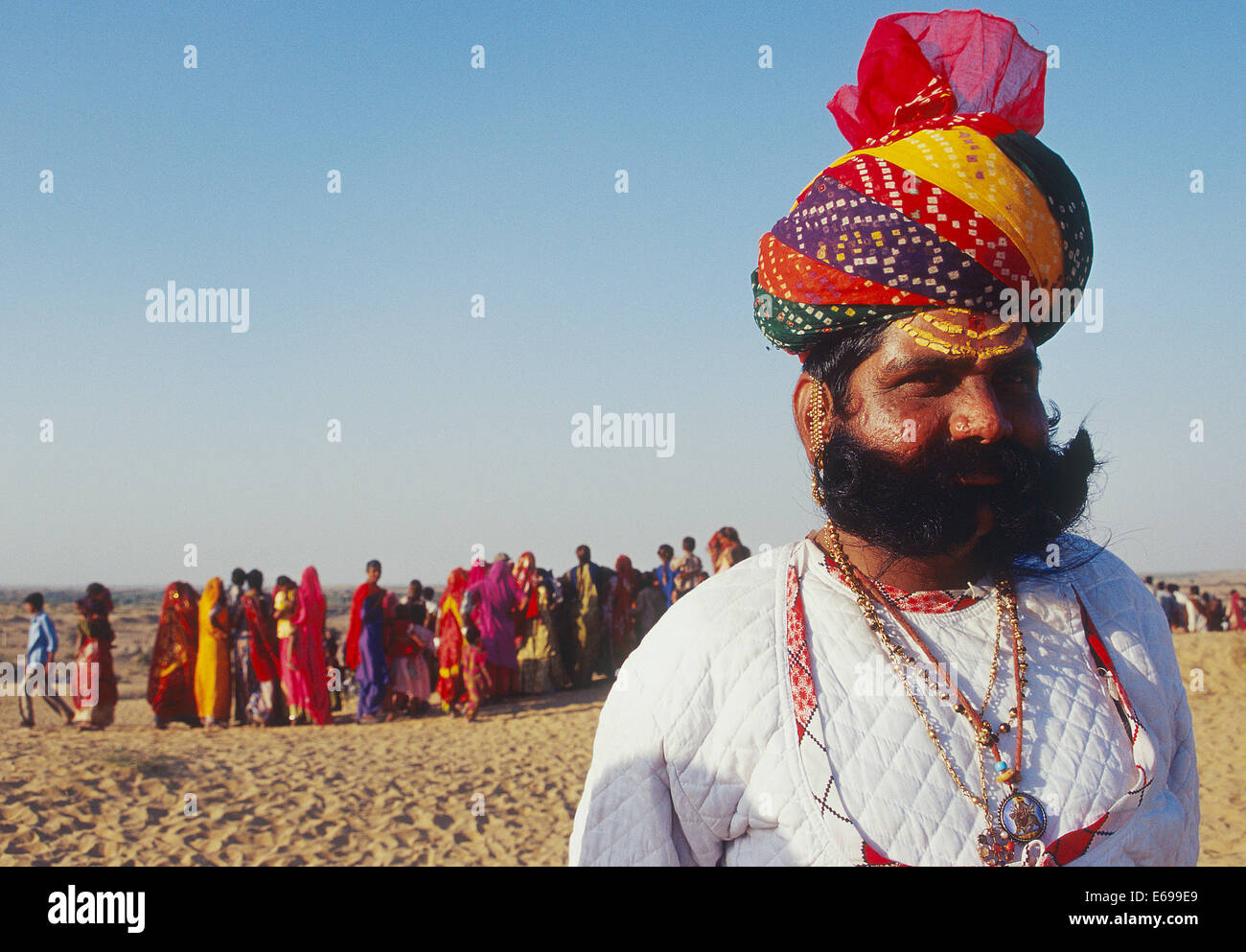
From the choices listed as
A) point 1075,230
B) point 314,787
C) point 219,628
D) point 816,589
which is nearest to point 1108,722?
point 816,589

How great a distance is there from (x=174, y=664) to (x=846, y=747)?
12.6 m

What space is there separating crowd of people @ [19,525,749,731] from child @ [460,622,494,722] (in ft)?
0.07

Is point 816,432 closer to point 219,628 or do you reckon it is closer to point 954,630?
point 954,630

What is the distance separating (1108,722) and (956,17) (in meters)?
1.38

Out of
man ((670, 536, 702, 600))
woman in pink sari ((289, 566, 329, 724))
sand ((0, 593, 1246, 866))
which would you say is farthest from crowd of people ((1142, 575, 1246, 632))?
woman in pink sari ((289, 566, 329, 724))

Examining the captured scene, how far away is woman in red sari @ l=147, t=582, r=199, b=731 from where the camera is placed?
12250 millimetres

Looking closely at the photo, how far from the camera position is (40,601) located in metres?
12.3

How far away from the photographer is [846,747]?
4.78 ft

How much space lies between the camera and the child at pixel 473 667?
13180mm

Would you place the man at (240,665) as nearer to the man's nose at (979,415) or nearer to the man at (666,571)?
the man at (666,571)

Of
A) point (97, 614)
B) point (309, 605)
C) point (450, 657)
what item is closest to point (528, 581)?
point (450, 657)

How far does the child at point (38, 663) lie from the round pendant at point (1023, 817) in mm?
12949

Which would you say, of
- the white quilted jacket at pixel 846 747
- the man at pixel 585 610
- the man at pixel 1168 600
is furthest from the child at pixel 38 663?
the man at pixel 1168 600

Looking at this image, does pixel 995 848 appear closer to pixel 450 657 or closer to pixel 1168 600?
pixel 450 657
